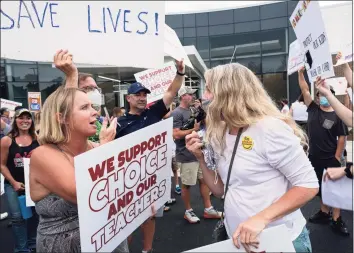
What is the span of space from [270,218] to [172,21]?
23541 millimetres

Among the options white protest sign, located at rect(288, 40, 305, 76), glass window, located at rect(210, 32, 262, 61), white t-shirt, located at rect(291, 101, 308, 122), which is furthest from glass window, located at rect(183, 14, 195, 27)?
white protest sign, located at rect(288, 40, 305, 76)

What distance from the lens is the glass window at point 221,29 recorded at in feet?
73.4

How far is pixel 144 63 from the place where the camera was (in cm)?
167

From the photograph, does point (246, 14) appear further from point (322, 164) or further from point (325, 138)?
point (322, 164)

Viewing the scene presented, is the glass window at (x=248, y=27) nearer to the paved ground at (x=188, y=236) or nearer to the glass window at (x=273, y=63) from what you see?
the glass window at (x=273, y=63)

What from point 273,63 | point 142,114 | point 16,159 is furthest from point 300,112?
point 273,63

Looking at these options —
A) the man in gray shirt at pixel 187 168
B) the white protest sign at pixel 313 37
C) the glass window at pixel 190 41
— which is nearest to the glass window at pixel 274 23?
the glass window at pixel 190 41

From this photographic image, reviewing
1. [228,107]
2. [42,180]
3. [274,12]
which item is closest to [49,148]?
[42,180]

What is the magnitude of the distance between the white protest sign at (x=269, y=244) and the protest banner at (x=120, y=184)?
1.54ft

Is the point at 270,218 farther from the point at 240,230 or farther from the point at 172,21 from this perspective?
the point at 172,21

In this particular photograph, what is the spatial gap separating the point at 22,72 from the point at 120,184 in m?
18.6

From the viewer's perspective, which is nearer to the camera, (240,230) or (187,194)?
(240,230)

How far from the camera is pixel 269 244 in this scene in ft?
4.39

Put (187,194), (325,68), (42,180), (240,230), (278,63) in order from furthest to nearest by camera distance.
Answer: (278,63)
(187,194)
(325,68)
(42,180)
(240,230)
